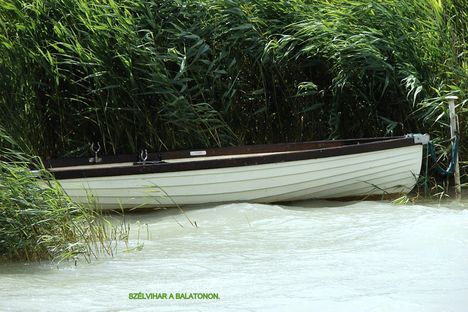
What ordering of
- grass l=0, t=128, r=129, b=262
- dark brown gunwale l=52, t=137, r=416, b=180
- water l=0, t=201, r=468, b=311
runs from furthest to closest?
dark brown gunwale l=52, t=137, r=416, b=180, grass l=0, t=128, r=129, b=262, water l=0, t=201, r=468, b=311

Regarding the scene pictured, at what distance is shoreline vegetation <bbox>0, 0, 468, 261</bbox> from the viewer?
→ 9031mm

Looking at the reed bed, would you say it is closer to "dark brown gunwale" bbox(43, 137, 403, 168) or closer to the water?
"dark brown gunwale" bbox(43, 137, 403, 168)

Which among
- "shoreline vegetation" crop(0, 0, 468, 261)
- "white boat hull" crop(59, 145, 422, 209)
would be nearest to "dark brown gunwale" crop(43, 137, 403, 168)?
"shoreline vegetation" crop(0, 0, 468, 261)

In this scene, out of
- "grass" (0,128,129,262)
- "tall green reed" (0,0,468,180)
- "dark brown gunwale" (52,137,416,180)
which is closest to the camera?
"grass" (0,128,129,262)

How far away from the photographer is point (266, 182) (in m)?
8.71

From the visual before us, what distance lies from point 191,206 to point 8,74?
230 cm

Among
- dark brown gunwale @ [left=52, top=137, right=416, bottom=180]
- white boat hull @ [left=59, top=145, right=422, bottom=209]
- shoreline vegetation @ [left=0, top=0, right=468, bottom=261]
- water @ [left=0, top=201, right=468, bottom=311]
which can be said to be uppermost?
shoreline vegetation @ [left=0, top=0, right=468, bottom=261]

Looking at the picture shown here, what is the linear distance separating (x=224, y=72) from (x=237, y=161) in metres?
1.26

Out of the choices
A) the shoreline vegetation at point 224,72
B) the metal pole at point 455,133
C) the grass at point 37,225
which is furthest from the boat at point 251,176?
the grass at point 37,225

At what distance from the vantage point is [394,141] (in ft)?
28.4

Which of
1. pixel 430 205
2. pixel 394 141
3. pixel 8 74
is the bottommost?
pixel 430 205

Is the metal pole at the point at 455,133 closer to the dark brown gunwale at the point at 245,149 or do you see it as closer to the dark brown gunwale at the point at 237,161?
the dark brown gunwale at the point at 237,161

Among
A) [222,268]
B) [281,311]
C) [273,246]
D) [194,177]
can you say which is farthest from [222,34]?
[281,311]

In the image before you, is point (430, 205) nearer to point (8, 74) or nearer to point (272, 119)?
point (272, 119)
